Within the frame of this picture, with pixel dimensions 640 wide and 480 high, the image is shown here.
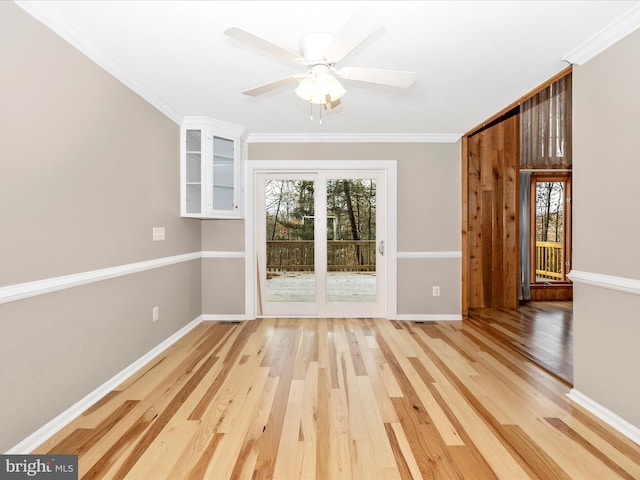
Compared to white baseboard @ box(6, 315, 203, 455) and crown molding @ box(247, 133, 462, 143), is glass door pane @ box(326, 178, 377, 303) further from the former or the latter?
white baseboard @ box(6, 315, 203, 455)

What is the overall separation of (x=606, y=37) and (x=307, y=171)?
3.02 m

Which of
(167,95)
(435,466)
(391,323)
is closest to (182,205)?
(167,95)

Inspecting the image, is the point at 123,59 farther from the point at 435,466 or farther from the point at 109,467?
the point at 435,466

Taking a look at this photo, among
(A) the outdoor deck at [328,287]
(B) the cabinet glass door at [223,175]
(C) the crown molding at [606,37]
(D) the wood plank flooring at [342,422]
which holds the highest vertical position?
(C) the crown molding at [606,37]

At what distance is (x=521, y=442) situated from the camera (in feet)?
6.06

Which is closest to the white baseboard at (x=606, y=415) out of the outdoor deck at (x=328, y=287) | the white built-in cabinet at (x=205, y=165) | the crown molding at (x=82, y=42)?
the outdoor deck at (x=328, y=287)

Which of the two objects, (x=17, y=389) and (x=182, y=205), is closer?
(x=17, y=389)

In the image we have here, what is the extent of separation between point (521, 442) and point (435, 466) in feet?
1.88

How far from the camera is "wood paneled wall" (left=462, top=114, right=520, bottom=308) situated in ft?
16.3

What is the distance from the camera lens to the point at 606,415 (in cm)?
204

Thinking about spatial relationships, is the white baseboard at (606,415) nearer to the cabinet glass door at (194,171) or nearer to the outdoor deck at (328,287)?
the outdoor deck at (328,287)

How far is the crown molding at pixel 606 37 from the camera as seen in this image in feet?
6.17

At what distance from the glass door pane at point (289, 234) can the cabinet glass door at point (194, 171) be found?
928mm

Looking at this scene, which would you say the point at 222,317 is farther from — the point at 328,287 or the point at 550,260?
the point at 550,260
